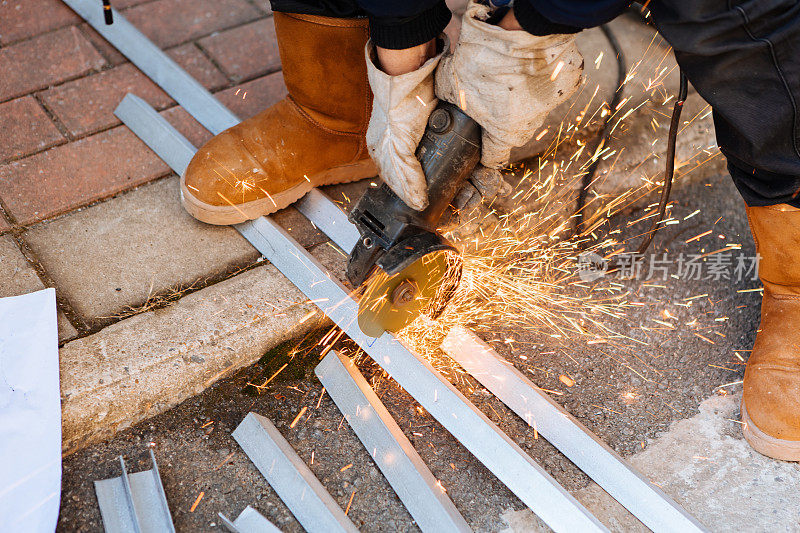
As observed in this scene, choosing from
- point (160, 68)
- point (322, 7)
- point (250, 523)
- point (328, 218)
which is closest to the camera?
point (250, 523)

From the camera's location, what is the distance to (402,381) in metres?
1.74

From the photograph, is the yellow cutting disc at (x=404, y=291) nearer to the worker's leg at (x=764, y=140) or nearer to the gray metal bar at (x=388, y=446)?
the gray metal bar at (x=388, y=446)

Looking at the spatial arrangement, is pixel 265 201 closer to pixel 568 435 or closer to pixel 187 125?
pixel 187 125

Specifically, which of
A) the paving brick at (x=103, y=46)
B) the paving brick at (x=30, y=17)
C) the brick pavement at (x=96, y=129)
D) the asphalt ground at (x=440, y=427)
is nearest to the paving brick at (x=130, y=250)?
the brick pavement at (x=96, y=129)

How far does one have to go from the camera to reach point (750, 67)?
1.50 meters

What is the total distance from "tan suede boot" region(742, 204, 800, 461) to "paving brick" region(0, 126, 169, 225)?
1780 mm

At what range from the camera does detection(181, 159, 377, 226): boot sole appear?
201 cm

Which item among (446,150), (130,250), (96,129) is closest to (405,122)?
(446,150)

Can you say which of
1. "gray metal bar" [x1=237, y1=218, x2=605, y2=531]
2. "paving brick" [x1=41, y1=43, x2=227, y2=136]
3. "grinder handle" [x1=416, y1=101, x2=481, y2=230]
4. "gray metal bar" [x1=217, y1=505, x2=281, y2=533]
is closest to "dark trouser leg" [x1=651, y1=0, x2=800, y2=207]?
"grinder handle" [x1=416, y1=101, x2=481, y2=230]

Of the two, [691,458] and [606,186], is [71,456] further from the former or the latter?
[606,186]

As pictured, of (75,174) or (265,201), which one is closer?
(265,201)

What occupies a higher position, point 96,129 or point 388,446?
point 96,129

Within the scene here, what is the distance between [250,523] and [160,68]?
1.74 meters

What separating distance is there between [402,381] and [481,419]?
23 cm
